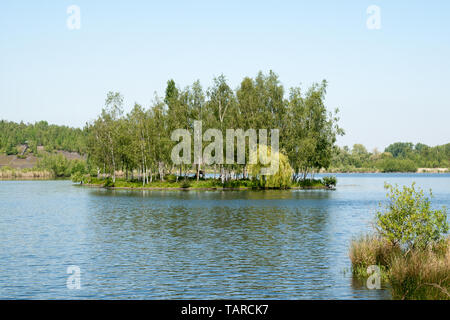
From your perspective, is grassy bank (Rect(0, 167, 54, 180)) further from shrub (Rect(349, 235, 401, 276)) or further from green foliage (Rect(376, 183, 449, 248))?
green foliage (Rect(376, 183, 449, 248))

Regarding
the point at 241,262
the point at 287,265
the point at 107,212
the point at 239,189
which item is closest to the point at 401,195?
the point at 287,265

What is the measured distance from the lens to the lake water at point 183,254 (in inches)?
824

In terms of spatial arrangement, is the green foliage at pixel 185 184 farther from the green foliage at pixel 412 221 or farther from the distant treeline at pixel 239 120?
the green foliage at pixel 412 221

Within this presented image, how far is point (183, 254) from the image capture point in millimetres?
28969

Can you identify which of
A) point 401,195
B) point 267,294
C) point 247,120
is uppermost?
point 247,120

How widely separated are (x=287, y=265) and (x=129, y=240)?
43.0ft

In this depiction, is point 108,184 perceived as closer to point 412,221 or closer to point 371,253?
point 371,253

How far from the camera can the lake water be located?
20922 millimetres

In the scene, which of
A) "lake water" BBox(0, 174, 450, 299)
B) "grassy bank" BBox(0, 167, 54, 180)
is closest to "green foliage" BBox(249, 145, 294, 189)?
"lake water" BBox(0, 174, 450, 299)

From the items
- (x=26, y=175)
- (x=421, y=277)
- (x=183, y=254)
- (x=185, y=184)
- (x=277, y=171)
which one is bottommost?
(x=183, y=254)

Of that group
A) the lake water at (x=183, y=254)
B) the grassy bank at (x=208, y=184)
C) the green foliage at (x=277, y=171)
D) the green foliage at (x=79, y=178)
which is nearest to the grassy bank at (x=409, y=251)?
the lake water at (x=183, y=254)

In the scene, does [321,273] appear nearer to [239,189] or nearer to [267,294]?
[267,294]

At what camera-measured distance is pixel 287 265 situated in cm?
2584

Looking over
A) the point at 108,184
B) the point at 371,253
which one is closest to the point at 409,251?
the point at 371,253
